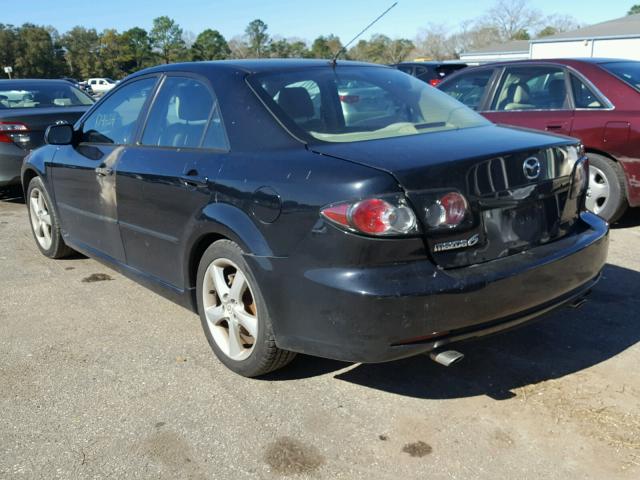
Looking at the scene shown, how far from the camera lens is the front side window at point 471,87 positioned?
6.80 meters

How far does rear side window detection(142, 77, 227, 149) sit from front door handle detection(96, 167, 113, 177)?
1.18 feet

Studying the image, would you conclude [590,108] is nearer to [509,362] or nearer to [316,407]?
[509,362]

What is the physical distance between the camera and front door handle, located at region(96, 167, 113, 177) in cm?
412

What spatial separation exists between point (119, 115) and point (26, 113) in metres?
4.27

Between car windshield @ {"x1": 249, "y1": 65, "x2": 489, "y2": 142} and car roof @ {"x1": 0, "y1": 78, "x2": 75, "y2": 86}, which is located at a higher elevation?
car roof @ {"x1": 0, "y1": 78, "x2": 75, "y2": 86}

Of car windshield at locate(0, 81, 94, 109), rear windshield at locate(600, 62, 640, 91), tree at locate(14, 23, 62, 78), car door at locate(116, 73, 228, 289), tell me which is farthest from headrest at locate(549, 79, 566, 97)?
tree at locate(14, 23, 62, 78)

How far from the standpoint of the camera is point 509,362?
3414mm

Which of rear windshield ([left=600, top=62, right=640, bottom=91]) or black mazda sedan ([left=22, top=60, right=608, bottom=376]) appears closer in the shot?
black mazda sedan ([left=22, top=60, right=608, bottom=376])

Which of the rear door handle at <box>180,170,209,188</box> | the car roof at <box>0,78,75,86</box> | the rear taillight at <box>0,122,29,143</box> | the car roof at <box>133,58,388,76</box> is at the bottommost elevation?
the rear taillight at <box>0,122,29,143</box>

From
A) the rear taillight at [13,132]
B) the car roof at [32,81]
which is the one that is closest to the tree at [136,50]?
the car roof at [32,81]

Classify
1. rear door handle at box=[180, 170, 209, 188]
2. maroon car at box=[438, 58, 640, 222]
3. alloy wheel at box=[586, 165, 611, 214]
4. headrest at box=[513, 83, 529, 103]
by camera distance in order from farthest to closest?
headrest at box=[513, 83, 529, 103], alloy wheel at box=[586, 165, 611, 214], maroon car at box=[438, 58, 640, 222], rear door handle at box=[180, 170, 209, 188]

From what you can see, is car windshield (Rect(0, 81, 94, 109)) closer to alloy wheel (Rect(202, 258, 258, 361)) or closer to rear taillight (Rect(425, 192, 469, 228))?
alloy wheel (Rect(202, 258, 258, 361))

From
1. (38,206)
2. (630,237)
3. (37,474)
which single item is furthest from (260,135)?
(630,237)

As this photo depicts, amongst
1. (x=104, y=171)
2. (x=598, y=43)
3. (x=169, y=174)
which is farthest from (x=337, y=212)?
(x=598, y=43)
